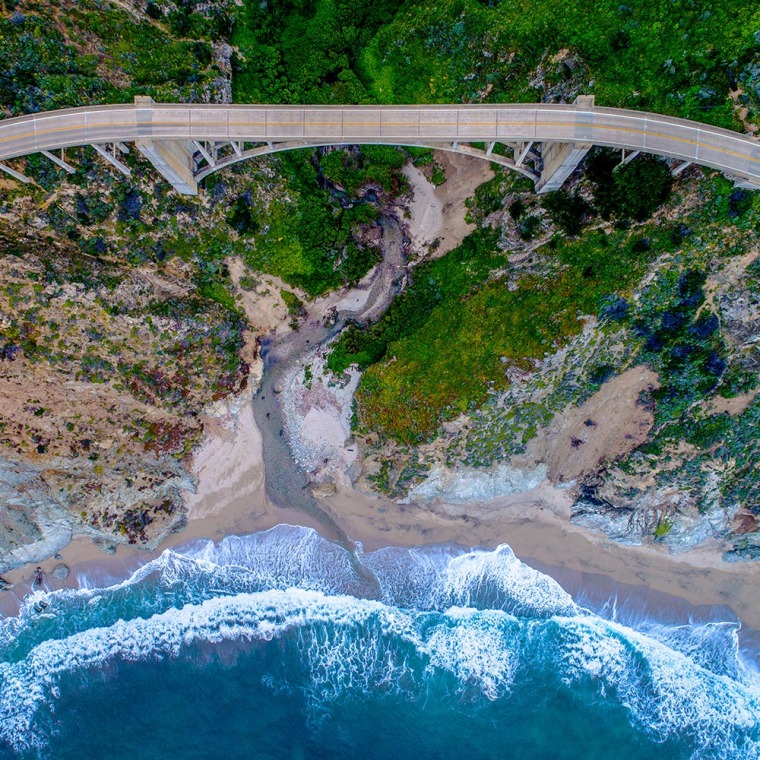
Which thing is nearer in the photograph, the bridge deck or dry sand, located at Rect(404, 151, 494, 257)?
the bridge deck

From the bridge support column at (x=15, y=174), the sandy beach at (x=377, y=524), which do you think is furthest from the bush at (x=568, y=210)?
the bridge support column at (x=15, y=174)

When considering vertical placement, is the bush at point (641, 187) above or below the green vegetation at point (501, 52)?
below

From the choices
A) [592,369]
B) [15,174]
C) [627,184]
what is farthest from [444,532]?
[15,174]

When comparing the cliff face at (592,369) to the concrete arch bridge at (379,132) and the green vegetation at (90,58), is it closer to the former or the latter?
the concrete arch bridge at (379,132)

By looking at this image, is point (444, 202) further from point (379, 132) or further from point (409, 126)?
point (379, 132)

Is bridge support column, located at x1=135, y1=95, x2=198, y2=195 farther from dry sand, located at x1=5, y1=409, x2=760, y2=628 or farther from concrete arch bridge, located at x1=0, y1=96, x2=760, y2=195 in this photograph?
dry sand, located at x1=5, y1=409, x2=760, y2=628

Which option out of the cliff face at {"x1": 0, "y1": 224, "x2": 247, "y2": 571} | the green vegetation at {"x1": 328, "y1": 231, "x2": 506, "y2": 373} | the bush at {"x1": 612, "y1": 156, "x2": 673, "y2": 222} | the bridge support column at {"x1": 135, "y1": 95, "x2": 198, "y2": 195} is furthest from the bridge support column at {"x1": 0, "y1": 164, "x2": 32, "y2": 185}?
the bush at {"x1": 612, "y1": 156, "x2": 673, "y2": 222}
